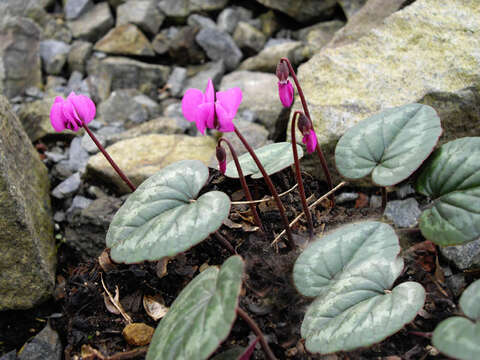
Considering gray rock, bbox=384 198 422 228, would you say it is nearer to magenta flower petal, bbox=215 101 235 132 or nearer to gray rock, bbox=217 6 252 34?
magenta flower petal, bbox=215 101 235 132

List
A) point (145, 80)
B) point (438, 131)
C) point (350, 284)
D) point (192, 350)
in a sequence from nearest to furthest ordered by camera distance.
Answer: point (192, 350) < point (350, 284) < point (438, 131) < point (145, 80)

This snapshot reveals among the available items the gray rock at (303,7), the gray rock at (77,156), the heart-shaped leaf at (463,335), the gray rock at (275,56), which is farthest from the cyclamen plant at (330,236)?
the gray rock at (303,7)

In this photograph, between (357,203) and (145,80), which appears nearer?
(357,203)

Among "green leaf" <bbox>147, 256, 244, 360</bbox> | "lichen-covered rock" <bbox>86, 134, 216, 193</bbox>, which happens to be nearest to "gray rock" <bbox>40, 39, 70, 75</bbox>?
"lichen-covered rock" <bbox>86, 134, 216, 193</bbox>

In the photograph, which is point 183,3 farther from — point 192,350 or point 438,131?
point 192,350

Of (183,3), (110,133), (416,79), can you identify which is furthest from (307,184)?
(183,3)

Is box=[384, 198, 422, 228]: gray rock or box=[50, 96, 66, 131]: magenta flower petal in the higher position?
box=[50, 96, 66, 131]: magenta flower petal

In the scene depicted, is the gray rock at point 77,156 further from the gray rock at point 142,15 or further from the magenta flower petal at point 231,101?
the magenta flower petal at point 231,101
